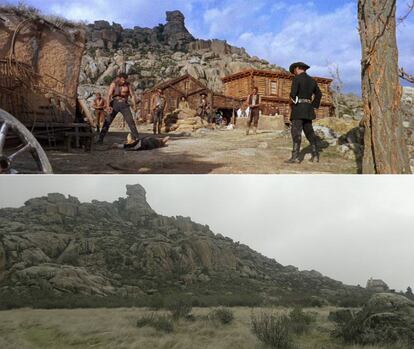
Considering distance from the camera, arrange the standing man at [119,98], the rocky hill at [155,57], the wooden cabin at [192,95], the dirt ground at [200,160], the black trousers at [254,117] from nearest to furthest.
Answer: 1. the dirt ground at [200,160]
2. the standing man at [119,98]
3. the black trousers at [254,117]
4. the wooden cabin at [192,95]
5. the rocky hill at [155,57]

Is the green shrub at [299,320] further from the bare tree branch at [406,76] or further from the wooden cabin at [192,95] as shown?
the wooden cabin at [192,95]

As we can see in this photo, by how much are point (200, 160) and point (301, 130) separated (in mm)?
1107

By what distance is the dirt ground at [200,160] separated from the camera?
3.56 meters

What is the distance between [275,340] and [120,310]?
74 centimetres

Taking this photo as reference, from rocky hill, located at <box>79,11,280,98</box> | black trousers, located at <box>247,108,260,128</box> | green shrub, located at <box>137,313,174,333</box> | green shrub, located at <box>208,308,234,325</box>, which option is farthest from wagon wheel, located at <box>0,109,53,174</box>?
rocky hill, located at <box>79,11,280,98</box>

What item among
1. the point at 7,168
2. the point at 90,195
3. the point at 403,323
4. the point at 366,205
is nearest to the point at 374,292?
the point at 403,323

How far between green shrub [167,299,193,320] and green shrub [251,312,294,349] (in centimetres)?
31

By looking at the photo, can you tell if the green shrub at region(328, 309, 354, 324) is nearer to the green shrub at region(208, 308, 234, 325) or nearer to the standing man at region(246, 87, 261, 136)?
the green shrub at region(208, 308, 234, 325)

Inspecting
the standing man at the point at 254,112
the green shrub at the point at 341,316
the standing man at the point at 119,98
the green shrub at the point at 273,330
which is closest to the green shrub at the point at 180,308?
the green shrub at the point at 273,330

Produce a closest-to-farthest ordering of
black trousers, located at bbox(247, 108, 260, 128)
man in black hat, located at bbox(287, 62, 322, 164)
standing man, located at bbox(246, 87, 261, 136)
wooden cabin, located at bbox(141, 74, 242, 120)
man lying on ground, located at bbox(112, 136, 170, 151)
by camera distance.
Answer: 1. man in black hat, located at bbox(287, 62, 322, 164)
2. man lying on ground, located at bbox(112, 136, 170, 151)
3. standing man, located at bbox(246, 87, 261, 136)
4. black trousers, located at bbox(247, 108, 260, 128)
5. wooden cabin, located at bbox(141, 74, 242, 120)

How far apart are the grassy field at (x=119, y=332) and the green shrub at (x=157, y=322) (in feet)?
0.06

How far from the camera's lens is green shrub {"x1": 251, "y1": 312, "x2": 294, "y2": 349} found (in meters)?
2.29

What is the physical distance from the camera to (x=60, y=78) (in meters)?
6.01

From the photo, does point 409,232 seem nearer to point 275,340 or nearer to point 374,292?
point 374,292
